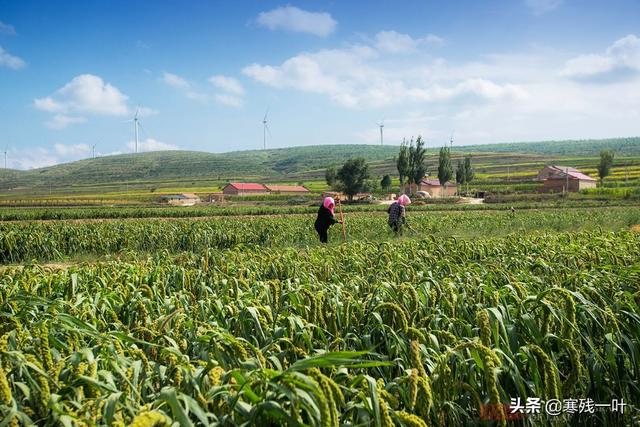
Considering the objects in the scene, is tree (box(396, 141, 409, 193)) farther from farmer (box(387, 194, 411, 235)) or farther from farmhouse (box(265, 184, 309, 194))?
farmer (box(387, 194, 411, 235))

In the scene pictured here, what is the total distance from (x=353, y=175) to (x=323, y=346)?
81.2 metres

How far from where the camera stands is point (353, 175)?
278 feet

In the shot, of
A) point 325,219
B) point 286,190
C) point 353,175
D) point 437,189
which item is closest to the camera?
point 325,219

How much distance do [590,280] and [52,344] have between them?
5178 millimetres

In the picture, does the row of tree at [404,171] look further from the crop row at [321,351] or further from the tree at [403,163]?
the crop row at [321,351]

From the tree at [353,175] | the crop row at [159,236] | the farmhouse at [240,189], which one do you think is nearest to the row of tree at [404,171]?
the tree at [353,175]

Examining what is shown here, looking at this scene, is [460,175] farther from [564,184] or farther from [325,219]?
[325,219]

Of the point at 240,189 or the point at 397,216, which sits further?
the point at 240,189

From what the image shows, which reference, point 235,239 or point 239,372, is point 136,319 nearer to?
point 239,372

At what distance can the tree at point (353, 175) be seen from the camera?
84812 millimetres

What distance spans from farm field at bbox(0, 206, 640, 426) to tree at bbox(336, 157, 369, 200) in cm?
7650

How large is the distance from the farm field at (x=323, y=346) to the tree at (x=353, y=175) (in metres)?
76.5

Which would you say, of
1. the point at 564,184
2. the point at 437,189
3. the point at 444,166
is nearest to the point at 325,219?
the point at 564,184

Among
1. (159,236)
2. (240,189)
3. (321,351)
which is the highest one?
(321,351)
